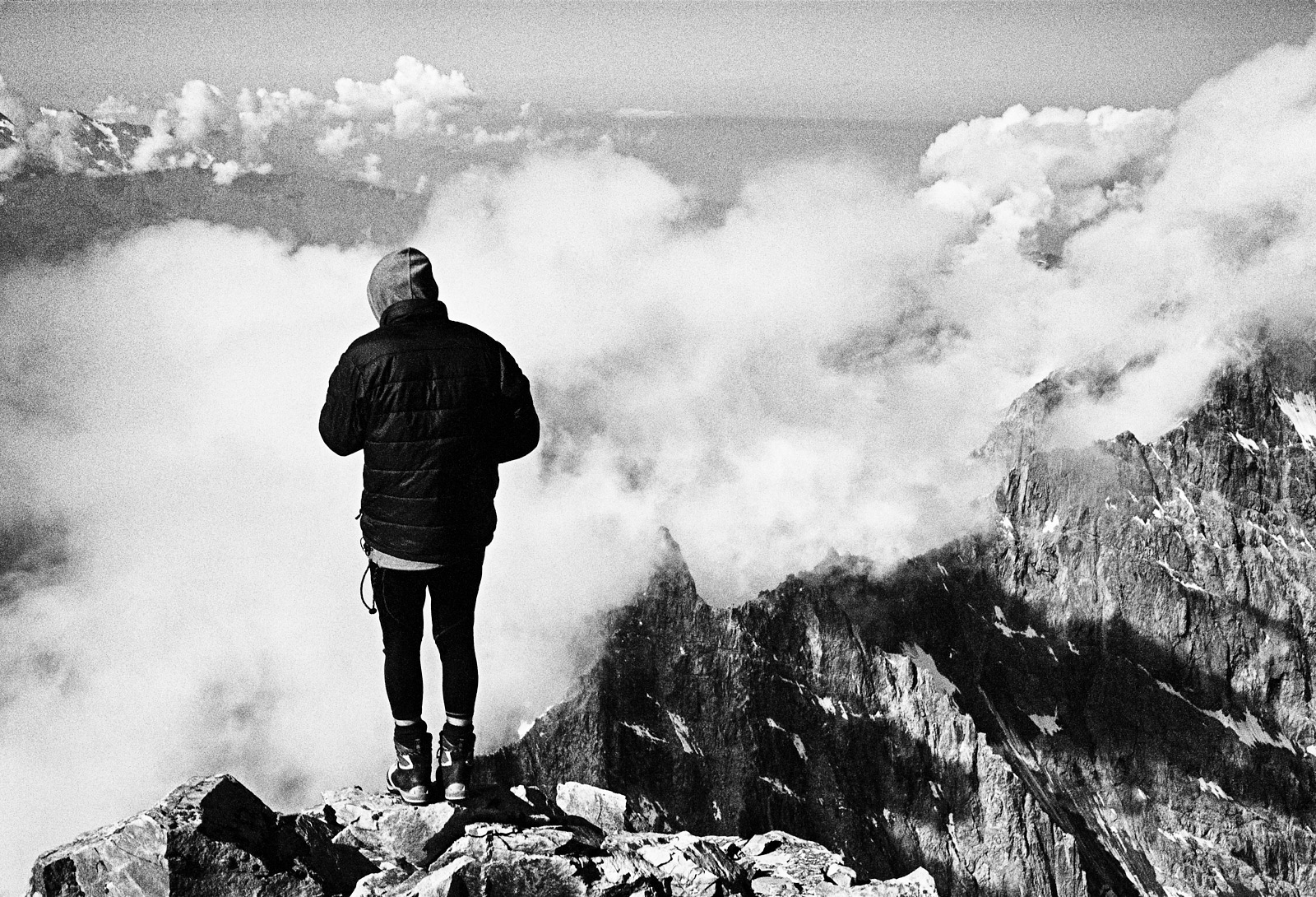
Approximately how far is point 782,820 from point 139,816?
189 metres

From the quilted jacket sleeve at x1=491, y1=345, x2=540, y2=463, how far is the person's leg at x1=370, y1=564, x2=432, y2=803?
6.57ft

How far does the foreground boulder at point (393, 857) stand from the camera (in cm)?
1304

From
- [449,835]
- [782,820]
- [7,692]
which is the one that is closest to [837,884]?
[449,835]

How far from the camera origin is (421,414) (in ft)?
39.5

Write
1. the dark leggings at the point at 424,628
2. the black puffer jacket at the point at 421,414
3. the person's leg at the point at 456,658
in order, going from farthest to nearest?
the person's leg at the point at 456,658
the dark leggings at the point at 424,628
the black puffer jacket at the point at 421,414

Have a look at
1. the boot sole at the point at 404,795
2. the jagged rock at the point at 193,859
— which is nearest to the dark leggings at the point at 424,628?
the boot sole at the point at 404,795

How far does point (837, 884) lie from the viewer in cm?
1551

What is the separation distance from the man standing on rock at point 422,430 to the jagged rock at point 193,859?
3701 mm

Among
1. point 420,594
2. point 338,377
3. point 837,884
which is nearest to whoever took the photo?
point 338,377

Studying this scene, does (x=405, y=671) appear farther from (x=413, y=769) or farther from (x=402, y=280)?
(x=402, y=280)

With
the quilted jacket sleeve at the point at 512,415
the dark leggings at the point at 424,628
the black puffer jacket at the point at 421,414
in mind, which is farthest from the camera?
the dark leggings at the point at 424,628

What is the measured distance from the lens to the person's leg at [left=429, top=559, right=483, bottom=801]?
1317 centimetres

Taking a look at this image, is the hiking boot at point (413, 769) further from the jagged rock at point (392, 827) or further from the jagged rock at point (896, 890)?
the jagged rock at point (896, 890)

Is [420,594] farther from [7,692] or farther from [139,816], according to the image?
[7,692]
